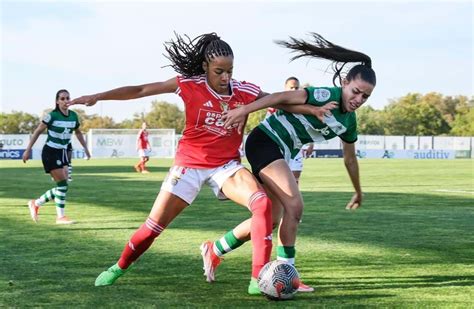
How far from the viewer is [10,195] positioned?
2028 centimetres

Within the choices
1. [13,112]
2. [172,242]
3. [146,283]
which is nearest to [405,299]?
[146,283]

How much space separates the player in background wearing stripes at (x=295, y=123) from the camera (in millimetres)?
6704

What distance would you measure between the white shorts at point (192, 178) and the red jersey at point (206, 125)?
0.05 metres

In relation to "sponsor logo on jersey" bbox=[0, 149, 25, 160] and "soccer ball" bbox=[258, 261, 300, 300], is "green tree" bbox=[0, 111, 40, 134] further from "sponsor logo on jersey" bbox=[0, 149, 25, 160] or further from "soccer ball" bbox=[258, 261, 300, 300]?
"soccer ball" bbox=[258, 261, 300, 300]

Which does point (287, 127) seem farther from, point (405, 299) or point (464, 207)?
point (464, 207)

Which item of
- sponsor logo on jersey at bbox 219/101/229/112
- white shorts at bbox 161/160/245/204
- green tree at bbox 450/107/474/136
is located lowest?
green tree at bbox 450/107/474/136

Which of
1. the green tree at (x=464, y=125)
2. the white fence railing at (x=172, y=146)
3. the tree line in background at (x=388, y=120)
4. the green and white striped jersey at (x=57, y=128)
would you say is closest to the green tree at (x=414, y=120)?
the tree line in background at (x=388, y=120)

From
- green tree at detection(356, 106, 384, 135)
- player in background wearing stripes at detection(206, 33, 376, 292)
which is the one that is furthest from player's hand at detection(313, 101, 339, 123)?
green tree at detection(356, 106, 384, 135)

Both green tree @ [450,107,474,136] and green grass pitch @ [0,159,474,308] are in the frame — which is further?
green tree @ [450,107,474,136]

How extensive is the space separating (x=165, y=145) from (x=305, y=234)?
52454mm

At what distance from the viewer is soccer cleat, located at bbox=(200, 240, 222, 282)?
729 centimetres

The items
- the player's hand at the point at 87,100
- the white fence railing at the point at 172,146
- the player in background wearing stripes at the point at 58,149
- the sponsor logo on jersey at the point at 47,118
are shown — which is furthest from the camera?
the white fence railing at the point at 172,146

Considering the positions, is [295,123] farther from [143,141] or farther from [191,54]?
[143,141]

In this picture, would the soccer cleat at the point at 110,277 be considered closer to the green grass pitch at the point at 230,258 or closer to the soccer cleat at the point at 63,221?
the green grass pitch at the point at 230,258
